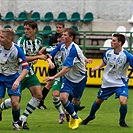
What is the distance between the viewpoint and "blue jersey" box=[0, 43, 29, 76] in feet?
38.9

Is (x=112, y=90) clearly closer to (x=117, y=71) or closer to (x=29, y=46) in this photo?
(x=117, y=71)

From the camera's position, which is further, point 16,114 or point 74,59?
point 74,59

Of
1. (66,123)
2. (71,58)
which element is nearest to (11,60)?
(71,58)

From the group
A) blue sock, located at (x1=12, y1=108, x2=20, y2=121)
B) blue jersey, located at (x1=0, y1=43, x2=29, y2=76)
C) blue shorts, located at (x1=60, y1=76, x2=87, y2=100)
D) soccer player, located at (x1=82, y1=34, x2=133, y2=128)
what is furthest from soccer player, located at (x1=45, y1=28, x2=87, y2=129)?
blue sock, located at (x1=12, y1=108, x2=20, y2=121)

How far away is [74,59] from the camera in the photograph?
12656 millimetres

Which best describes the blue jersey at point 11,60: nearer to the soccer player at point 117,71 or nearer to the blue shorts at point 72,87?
the blue shorts at point 72,87

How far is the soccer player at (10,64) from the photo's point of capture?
38.9ft

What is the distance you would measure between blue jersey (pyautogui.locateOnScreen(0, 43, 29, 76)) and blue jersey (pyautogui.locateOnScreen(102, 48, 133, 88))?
186 centimetres

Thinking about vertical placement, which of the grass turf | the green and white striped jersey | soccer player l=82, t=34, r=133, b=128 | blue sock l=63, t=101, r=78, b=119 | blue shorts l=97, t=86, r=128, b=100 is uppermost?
the green and white striped jersey

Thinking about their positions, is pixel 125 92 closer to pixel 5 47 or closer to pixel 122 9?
pixel 5 47

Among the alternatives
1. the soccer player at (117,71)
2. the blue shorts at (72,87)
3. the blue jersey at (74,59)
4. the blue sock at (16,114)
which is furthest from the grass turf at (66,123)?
the blue jersey at (74,59)

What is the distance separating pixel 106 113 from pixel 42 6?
1495 cm

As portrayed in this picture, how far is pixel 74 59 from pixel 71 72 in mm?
415

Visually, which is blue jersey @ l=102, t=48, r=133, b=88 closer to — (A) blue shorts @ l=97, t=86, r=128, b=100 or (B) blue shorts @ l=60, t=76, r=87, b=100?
(A) blue shorts @ l=97, t=86, r=128, b=100
